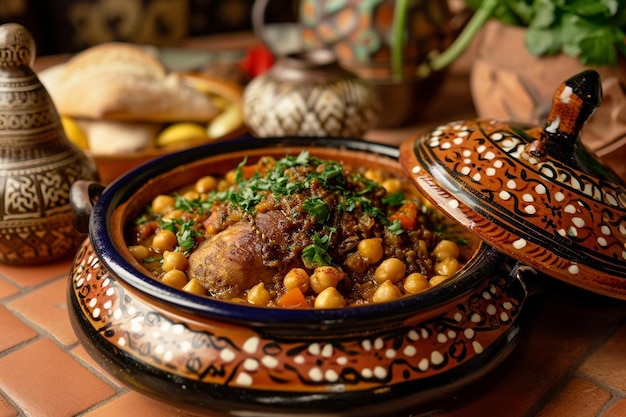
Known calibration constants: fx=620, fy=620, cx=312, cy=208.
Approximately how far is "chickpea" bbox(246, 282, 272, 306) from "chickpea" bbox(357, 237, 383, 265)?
290 mm

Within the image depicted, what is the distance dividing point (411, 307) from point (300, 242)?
18.2 inches

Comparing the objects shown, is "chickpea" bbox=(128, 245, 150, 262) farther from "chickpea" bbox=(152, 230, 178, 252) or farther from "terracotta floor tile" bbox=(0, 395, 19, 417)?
"terracotta floor tile" bbox=(0, 395, 19, 417)

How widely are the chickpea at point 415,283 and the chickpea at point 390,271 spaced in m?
0.03

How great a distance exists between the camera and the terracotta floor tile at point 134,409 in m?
1.54

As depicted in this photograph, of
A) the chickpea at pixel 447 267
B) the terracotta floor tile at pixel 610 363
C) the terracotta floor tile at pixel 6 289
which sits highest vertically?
the chickpea at pixel 447 267

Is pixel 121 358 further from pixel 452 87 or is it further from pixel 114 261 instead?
pixel 452 87

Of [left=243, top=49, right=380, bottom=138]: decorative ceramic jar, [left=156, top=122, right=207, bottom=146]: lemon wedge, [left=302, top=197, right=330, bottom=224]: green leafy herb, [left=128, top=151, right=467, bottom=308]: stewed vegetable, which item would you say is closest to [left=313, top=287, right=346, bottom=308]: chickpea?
[left=128, top=151, right=467, bottom=308]: stewed vegetable

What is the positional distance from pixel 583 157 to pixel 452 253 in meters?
0.44

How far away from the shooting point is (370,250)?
5.56 feet

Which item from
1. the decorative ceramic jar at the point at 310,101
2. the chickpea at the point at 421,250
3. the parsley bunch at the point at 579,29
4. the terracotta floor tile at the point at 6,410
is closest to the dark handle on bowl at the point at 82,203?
the terracotta floor tile at the point at 6,410

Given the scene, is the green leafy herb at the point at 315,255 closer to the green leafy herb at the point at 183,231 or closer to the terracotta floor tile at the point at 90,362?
the green leafy herb at the point at 183,231

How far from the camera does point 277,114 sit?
2.79m

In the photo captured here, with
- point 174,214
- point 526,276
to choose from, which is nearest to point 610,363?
point 526,276

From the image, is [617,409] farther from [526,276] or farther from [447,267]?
[447,267]
